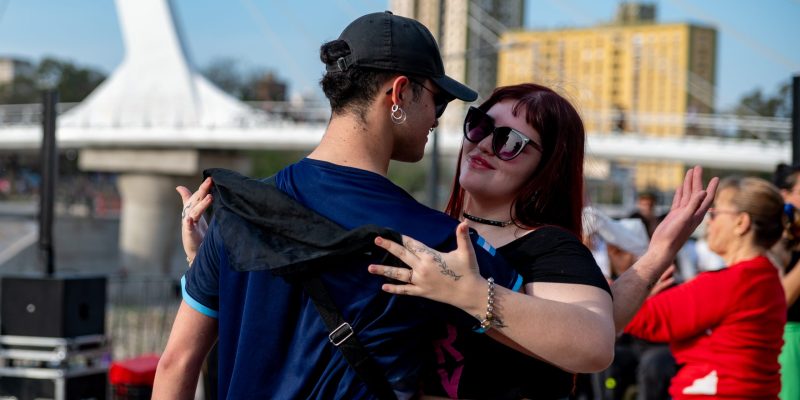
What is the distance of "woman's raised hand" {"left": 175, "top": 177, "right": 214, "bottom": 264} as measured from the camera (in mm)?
2350

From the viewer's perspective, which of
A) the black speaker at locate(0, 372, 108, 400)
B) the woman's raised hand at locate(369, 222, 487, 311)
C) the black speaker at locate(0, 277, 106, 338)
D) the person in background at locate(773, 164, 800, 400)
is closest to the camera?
the woman's raised hand at locate(369, 222, 487, 311)

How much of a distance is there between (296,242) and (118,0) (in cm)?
3811

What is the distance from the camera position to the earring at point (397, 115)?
6.70 ft

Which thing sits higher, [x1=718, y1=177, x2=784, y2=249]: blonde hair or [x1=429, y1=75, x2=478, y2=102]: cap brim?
[x1=429, y1=75, x2=478, y2=102]: cap brim

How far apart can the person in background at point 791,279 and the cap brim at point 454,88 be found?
6.81 ft

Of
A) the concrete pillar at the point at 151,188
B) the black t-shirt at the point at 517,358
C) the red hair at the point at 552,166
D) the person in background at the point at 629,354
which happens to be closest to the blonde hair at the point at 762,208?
the person in background at the point at 629,354

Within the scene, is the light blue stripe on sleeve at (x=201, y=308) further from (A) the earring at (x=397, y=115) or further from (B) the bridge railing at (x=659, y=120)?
(B) the bridge railing at (x=659, y=120)

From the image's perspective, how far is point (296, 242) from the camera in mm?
1958

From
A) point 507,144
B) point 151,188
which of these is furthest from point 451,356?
point 151,188

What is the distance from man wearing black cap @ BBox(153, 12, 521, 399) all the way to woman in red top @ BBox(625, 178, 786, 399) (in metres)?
1.41

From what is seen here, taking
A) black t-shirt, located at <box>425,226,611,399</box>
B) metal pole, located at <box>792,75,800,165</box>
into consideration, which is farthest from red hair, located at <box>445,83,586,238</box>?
metal pole, located at <box>792,75,800,165</box>

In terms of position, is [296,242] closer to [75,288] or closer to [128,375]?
[128,375]

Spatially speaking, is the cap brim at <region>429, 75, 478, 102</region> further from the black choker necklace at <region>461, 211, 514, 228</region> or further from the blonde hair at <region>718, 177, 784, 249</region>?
the blonde hair at <region>718, 177, 784, 249</region>

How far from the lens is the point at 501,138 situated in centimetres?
246
